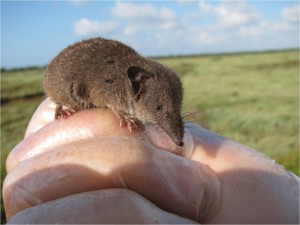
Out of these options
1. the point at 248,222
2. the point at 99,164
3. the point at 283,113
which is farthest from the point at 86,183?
the point at 283,113

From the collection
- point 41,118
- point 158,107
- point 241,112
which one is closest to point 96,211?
point 158,107

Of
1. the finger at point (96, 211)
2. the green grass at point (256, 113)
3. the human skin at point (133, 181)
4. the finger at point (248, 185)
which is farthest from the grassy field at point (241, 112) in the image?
the finger at point (96, 211)

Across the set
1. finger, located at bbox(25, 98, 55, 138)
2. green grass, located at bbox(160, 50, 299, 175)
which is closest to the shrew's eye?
finger, located at bbox(25, 98, 55, 138)

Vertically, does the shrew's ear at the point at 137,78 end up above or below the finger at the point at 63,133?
above

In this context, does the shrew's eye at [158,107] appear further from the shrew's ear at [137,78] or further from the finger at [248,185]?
the finger at [248,185]

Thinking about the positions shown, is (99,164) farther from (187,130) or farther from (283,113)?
(283,113)

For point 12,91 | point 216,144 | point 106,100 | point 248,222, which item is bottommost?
point 12,91

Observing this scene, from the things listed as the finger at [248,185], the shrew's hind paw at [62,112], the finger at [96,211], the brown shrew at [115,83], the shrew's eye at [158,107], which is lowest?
the finger at [248,185]

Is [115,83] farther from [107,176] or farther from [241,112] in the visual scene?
[241,112]
